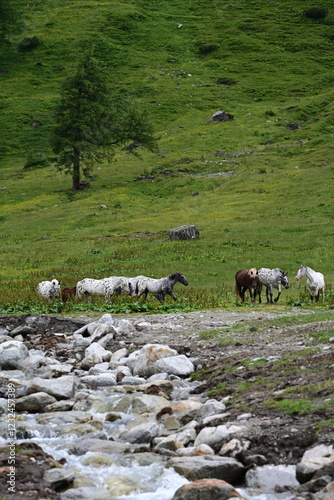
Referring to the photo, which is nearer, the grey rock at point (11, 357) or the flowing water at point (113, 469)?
the flowing water at point (113, 469)

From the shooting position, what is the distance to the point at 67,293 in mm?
29844

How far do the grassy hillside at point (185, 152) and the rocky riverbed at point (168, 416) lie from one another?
895 centimetres

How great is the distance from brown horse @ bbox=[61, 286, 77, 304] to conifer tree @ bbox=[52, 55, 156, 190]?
1592 inches

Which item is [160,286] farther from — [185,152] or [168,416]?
[185,152]

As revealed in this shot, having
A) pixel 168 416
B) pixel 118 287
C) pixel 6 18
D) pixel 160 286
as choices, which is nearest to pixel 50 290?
pixel 118 287

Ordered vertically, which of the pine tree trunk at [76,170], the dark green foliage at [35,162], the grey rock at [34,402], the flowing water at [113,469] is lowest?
the dark green foliage at [35,162]

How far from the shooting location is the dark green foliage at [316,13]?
431 ft

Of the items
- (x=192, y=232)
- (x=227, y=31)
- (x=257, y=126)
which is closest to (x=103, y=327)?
(x=192, y=232)

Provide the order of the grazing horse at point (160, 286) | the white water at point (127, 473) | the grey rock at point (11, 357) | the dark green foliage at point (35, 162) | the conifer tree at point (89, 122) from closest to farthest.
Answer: the white water at point (127, 473)
the grey rock at point (11, 357)
the grazing horse at point (160, 286)
the conifer tree at point (89, 122)
the dark green foliage at point (35, 162)

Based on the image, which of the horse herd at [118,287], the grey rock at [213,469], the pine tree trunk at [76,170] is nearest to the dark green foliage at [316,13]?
the pine tree trunk at [76,170]

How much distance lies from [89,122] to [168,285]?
4663 cm

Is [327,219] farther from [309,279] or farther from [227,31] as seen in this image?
[227,31]

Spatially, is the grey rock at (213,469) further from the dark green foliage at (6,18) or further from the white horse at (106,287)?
the dark green foliage at (6,18)

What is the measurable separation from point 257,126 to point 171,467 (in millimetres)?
80312
